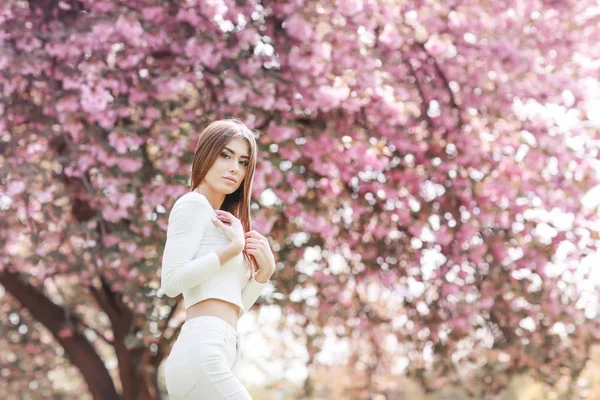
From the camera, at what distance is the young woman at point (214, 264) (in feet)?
9.79

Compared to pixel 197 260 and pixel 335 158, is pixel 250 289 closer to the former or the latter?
pixel 197 260

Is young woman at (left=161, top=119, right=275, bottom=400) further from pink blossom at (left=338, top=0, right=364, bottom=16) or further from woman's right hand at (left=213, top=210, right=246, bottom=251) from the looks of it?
pink blossom at (left=338, top=0, right=364, bottom=16)

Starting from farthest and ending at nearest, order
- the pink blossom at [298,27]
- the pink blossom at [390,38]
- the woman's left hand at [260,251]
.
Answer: the pink blossom at [390,38] < the pink blossom at [298,27] < the woman's left hand at [260,251]

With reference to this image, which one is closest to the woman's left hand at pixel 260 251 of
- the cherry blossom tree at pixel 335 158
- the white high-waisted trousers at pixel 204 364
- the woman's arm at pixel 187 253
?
the woman's arm at pixel 187 253

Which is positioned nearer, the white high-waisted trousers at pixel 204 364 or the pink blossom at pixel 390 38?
the white high-waisted trousers at pixel 204 364

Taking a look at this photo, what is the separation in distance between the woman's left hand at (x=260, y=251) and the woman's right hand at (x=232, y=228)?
93mm

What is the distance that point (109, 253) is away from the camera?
6.39 m

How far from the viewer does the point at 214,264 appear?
3.07 metres

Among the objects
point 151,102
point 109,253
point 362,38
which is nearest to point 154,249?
point 109,253

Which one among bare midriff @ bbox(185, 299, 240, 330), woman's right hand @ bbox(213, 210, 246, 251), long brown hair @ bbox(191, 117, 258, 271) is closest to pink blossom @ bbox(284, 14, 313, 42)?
long brown hair @ bbox(191, 117, 258, 271)

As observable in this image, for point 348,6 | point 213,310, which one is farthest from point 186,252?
point 348,6

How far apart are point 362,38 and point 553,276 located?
2.61 metres

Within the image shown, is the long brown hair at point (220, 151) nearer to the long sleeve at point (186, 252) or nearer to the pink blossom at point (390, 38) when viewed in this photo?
the long sleeve at point (186, 252)

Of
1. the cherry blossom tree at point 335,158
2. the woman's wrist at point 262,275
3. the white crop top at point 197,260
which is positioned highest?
the white crop top at point 197,260
